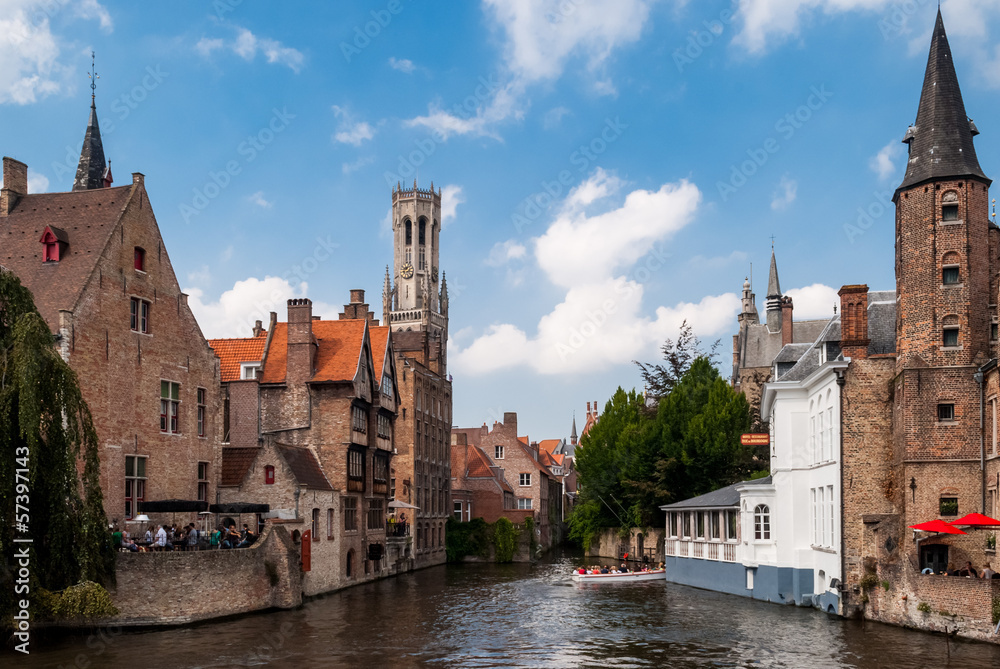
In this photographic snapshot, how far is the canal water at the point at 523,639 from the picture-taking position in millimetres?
23469

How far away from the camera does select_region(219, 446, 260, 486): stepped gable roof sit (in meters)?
39.4

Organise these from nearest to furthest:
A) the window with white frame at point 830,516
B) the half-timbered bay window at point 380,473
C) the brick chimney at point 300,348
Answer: the window with white frame at point 830,516
the brick chimney at point 300,348
the half-timbered bay window at point 380,473

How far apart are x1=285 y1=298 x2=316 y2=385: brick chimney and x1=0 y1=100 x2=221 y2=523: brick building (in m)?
5.31

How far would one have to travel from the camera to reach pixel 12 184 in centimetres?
3600

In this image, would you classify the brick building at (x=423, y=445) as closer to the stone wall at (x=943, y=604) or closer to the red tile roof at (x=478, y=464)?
the red tile roof at (x=478, y=464)

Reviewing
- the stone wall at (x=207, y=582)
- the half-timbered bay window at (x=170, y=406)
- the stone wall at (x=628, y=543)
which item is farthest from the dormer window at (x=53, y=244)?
the stone wall at (x=628, y=543)

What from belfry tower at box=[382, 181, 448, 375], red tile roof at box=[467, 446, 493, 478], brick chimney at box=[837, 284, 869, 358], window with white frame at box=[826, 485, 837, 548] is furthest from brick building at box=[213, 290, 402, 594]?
belfry tower at box=[382, 181, 448, 375]

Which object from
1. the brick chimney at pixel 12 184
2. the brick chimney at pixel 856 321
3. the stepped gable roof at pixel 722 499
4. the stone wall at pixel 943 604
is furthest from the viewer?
the stepped gable roof at pixel 722 499

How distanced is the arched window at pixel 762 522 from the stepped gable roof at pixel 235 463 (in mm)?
20195

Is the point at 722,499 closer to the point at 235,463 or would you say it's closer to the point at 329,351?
the point at 329,351

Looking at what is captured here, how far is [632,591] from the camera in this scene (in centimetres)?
4288

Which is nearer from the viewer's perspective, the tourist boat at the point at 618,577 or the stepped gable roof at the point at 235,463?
the stepped gable roof at the point at 235,463

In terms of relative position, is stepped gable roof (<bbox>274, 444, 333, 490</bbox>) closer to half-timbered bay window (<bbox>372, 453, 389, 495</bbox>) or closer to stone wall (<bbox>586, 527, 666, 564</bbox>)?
half-timbered bay window (<bbox>372, 453, 389, 495</bbox>)

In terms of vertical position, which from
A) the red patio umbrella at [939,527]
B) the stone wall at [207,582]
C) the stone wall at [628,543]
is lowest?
the stone wall at [628,543]
